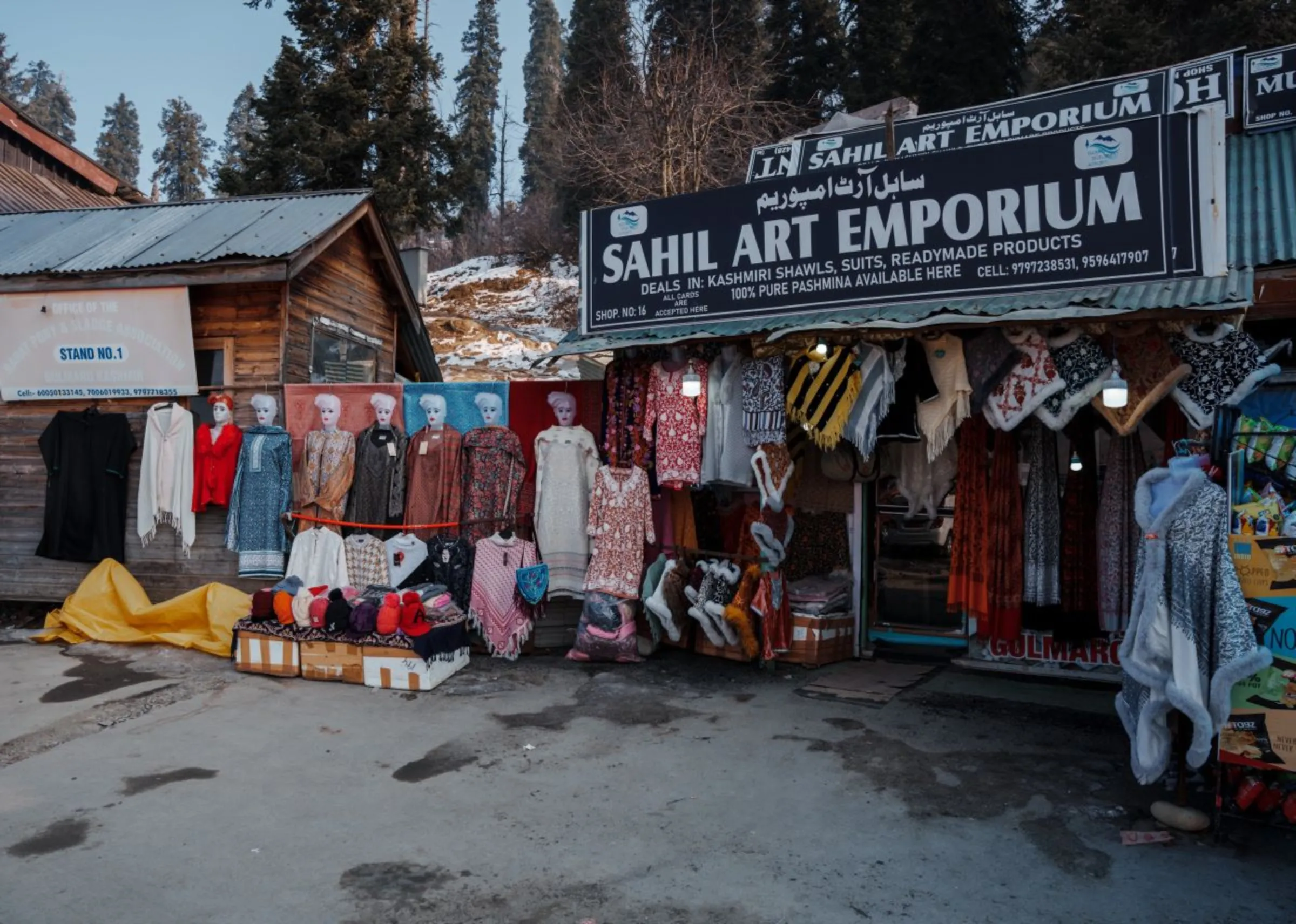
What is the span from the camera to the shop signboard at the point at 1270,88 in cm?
901

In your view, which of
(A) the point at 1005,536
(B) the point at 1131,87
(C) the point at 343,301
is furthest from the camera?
(C) the point at 343,301

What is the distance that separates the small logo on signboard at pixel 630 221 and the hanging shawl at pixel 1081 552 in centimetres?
388

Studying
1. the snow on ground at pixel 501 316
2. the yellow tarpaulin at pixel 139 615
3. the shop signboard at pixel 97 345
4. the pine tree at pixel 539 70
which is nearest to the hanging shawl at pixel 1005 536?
the yellow tarpaulin at pixel 139 615

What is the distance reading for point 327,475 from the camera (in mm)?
8539

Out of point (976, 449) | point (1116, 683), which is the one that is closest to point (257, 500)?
point (976, 449)

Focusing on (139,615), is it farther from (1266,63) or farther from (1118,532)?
(1266,63)

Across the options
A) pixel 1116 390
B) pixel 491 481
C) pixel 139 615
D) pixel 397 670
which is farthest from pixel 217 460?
pixel 1116 390

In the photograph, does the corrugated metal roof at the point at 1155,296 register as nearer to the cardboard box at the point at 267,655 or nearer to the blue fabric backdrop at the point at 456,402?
the blue fabric backdrop at the point at 456,402

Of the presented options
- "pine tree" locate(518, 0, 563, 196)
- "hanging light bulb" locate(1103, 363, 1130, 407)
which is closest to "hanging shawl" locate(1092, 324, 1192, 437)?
"hanging light bulb" locate(1103, 363, 1130, 407)

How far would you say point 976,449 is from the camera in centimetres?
755

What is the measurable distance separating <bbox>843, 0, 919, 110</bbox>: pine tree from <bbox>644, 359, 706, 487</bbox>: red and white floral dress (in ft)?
70.2

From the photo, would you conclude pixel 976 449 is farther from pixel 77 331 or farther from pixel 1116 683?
pixel 77 331

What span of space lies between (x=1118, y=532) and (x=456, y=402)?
5.64 meters

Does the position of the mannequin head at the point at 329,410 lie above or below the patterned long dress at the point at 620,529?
above
